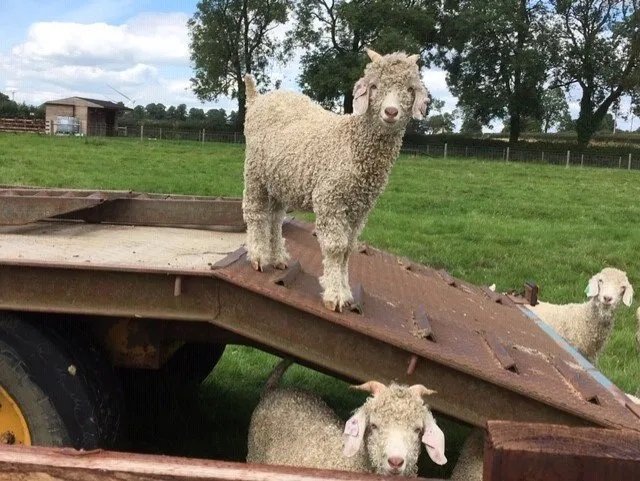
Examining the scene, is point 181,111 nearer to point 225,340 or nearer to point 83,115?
point 83,115

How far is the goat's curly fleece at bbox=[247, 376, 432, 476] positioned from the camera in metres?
2.92

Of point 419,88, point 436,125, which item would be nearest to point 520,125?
point 436,125

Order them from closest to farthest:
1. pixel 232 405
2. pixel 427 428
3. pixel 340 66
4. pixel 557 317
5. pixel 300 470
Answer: pixel 300 470 → pixel 427 428 → pixel 232 405 → pixel 557 317 → pixel 340 66

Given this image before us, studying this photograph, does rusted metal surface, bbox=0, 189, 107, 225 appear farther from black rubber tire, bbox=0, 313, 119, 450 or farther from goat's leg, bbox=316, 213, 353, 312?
goat's leg, bbox=316, 213, 353, 312

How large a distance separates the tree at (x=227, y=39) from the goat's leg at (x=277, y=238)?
3984 centimetres

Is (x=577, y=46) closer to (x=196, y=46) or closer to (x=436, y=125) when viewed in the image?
(x=436, y=125)

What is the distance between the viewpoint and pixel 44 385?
298 centimetres

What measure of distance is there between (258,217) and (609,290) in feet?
10.5

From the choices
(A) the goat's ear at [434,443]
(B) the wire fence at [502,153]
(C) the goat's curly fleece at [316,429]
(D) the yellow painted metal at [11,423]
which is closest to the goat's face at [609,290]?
(C) the goat's curly fleece at [316,429]

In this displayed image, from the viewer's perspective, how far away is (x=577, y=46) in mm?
46344

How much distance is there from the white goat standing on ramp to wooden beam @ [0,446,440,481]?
1.36m

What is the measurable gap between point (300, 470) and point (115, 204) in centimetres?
421

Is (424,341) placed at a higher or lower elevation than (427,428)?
higher

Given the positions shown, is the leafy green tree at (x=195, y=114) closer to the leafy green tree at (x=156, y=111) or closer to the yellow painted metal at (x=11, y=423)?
the leafy green tree at (x=156, y=111)
